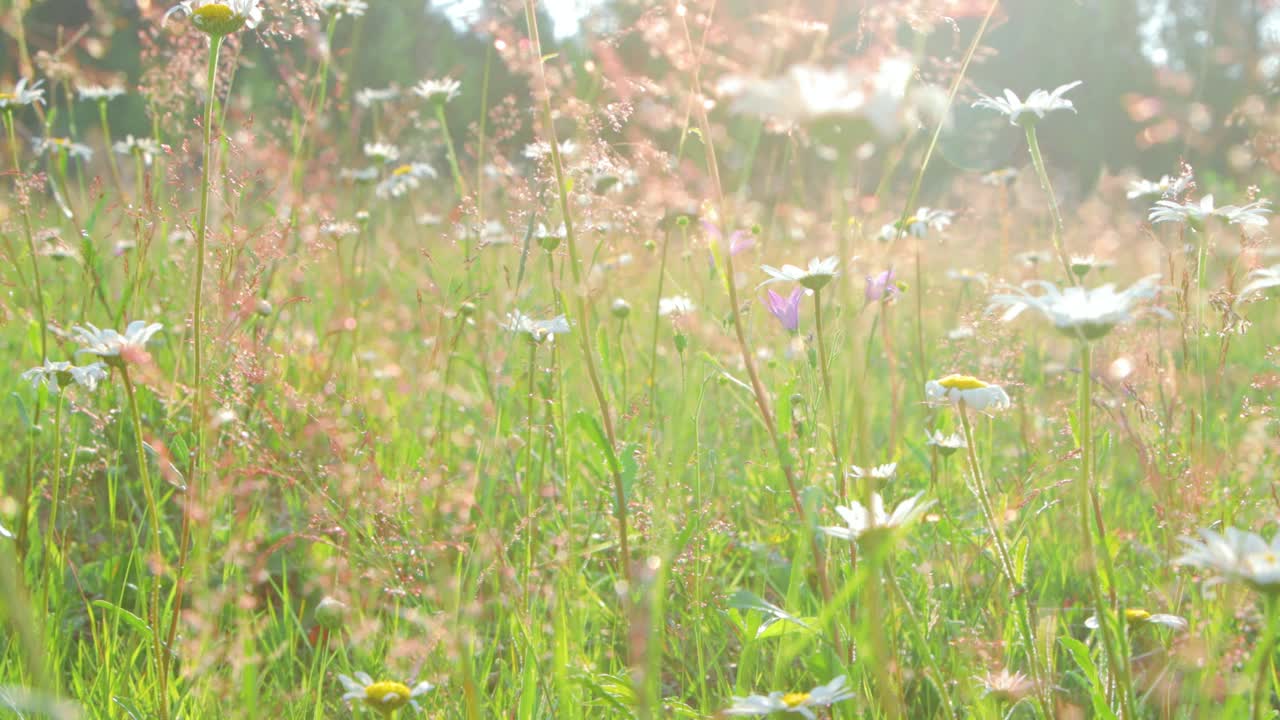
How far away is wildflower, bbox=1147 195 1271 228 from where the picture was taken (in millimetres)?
1312

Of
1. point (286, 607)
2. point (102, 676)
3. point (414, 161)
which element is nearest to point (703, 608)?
point (286, 607)

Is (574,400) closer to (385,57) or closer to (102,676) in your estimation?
(102,676)

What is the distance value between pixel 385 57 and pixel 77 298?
10785mm

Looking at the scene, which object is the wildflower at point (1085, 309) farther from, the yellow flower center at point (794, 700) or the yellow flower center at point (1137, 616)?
the yellow flower center at point (1137, 616)

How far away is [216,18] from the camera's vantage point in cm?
123

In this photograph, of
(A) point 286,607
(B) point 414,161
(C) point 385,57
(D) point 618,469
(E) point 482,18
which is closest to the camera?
(D) point 618,469

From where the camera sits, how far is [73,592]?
5.16 feet

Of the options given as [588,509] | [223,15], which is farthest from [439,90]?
[588,509]

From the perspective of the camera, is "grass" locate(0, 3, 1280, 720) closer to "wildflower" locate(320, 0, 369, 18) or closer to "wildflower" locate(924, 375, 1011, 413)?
"wildflower" locate(924, 375, 1011, 413)

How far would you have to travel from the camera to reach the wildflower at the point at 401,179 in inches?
→ 122

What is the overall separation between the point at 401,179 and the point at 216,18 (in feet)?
7.35

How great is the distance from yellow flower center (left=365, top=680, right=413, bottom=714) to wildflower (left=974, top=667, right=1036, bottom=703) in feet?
2.07

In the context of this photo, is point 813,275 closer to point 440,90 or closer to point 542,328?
point 542,328

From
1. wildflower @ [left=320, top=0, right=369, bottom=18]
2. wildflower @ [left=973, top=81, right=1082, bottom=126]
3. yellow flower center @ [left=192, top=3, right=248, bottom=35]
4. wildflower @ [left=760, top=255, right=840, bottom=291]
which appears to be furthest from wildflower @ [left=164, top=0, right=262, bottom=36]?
wildflower @ [left=320, top=0, right=369, bottom=18]
